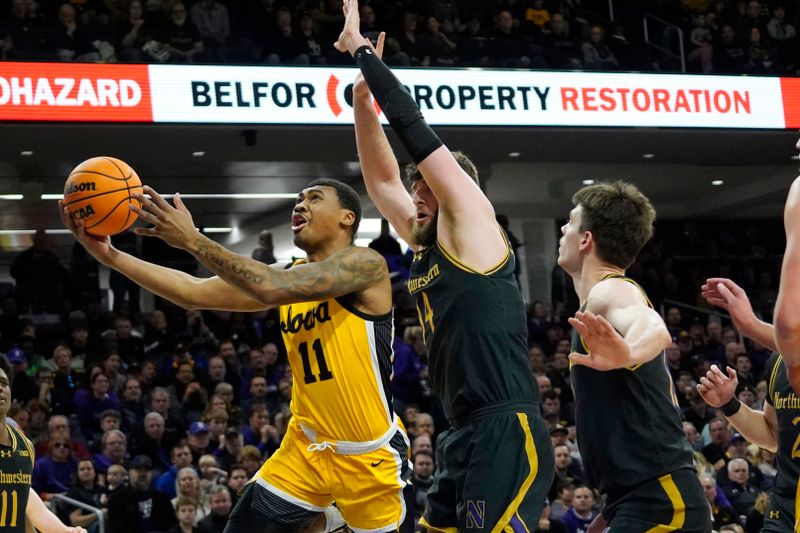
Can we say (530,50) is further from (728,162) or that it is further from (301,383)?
(301,383)

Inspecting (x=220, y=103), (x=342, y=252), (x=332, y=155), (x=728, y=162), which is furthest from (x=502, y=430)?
(x=728, y=162)

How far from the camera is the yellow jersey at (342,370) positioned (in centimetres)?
515

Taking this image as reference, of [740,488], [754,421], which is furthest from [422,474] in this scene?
[754,421]

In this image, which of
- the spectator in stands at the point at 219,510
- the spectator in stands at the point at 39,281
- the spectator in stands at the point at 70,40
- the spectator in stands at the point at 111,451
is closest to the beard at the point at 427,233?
the spectator in stands at the point at 219,510

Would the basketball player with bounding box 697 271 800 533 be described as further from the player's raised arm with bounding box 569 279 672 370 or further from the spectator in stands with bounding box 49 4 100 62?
the spectator in stands with bounding box 49 4 100 62

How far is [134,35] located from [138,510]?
6.40m

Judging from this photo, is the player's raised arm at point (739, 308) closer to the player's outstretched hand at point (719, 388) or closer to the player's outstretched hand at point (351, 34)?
the player's outstretched hand at point (719, 388)

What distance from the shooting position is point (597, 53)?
16.2 m

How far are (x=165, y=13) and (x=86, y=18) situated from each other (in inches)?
40.5

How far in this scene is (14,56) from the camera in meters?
12.9

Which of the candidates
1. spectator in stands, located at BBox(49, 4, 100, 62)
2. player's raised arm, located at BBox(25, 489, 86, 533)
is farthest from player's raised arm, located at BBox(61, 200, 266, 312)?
spectator in stands, located at BBox(49, 4, 100, 62)

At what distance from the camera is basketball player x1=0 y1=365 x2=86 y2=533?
21.4 feet

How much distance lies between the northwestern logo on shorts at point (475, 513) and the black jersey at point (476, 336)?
351 millimetres

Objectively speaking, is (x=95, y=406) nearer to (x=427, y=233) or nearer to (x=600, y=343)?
(x=427, y=233)
